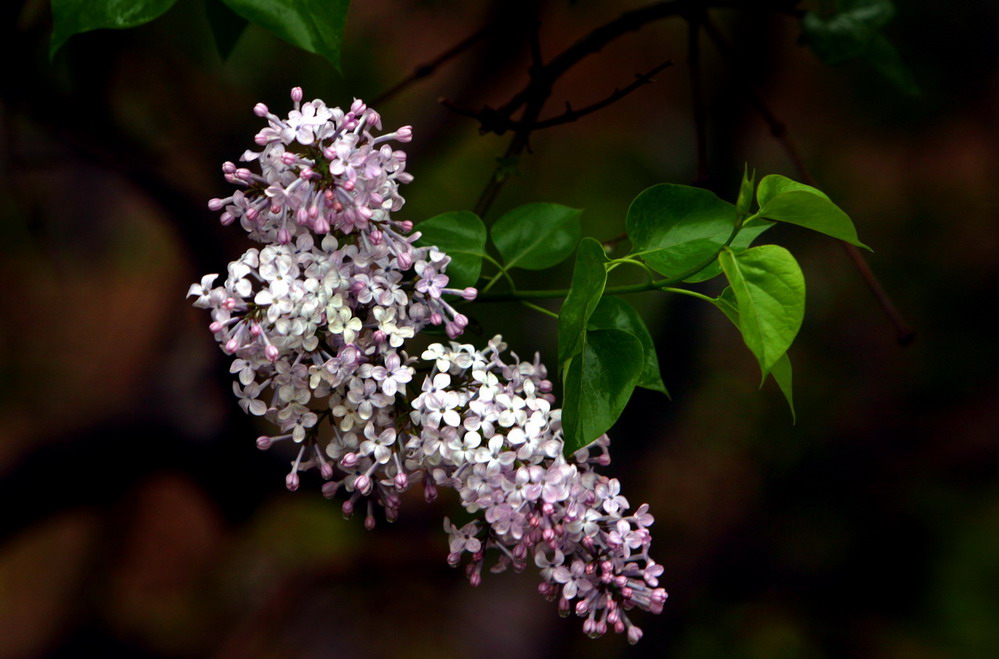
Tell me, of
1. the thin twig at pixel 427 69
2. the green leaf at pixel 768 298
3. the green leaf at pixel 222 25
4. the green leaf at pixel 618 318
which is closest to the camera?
the green leaf at pixel 768 298

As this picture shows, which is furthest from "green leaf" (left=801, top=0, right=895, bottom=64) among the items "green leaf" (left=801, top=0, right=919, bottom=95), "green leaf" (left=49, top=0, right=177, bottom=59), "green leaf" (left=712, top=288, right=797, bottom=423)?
"green leaf" (left=49, top=0, right=177, bottom=59)

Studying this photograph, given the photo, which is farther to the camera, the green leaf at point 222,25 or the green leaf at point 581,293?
the green leaf at point 222,25

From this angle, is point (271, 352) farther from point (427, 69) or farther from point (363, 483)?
point (427, 69)

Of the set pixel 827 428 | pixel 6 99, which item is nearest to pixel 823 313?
pixel 827 428

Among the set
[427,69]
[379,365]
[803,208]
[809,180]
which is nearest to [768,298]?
[803,208]

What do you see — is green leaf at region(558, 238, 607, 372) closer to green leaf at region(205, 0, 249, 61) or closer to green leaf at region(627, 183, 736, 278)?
green leaf at region(627, 183, 736, 278)

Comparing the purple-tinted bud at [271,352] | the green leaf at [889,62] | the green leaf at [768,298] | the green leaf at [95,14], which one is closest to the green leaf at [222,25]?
the green leaf at [95,14]

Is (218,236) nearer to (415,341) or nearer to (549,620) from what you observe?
(415,341)

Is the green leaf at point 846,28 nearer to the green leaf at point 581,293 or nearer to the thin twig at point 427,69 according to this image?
the thin twig at point 427,69
